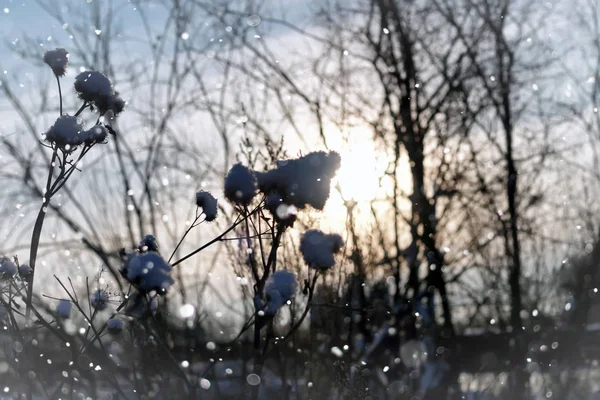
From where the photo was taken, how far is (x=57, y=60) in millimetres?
2973

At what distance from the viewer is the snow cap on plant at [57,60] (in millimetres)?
2965

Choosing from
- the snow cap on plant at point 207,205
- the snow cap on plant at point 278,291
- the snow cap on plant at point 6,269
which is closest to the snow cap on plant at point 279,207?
the snow cap on plant at point 278,291

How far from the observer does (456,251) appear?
6.00 meters

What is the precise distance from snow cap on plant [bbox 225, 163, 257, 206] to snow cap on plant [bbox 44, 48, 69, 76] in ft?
4.22

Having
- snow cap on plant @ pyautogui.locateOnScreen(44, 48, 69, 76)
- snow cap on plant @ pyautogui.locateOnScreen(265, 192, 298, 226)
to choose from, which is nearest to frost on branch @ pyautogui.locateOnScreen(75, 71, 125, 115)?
snow cap on plant @ pyautogui.locateOnScreen(44, 48, 69, 76)

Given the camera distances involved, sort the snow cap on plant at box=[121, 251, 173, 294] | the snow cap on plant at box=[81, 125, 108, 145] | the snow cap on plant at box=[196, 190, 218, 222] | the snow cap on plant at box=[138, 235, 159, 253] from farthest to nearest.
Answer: the snow cap on plant at box=[81, 125, 108, 145] < the snow cap on plant at box=[196, 190, 218, 222] < the snow cap on plant at box=[138, 235, 159, 253] < the snow cap on plant at box=[121, 251, 173, 294]

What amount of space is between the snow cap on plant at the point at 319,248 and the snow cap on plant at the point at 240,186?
0.23m

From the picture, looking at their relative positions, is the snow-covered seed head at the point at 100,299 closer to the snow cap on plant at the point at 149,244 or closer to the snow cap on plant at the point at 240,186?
the snow cap on plant at the point at 149,244

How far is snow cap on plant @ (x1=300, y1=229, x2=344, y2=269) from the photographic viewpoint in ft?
6.95

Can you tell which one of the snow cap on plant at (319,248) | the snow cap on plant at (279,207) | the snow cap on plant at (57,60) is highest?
the snow cap on plant at (57,60)

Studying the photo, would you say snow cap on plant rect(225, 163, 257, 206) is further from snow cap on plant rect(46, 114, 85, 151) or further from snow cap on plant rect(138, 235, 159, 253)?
snow cap on plant rect(46, 114, 85, 151)

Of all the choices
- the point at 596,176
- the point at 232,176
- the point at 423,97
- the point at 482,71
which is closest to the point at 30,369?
the point at 232,176

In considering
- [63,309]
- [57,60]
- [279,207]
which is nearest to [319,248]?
[279,207]

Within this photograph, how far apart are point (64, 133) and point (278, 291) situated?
115cm
